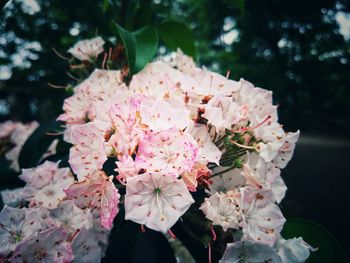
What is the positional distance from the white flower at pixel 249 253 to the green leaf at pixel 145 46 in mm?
485

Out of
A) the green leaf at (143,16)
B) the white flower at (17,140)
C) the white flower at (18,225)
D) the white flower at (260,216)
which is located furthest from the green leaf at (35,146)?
the white flower at (260,216)

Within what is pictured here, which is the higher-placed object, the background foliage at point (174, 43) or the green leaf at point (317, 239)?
the background foliage at point (174, 43)

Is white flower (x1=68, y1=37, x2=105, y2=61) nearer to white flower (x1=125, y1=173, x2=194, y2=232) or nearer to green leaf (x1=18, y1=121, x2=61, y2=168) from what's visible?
green leaf (x1=18, y1=121, x2=61, y2=168)

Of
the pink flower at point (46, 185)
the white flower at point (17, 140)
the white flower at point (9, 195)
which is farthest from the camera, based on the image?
the white flower at point (17, 140)

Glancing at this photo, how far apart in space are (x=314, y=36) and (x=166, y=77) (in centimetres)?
97

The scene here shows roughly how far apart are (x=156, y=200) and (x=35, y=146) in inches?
24.5

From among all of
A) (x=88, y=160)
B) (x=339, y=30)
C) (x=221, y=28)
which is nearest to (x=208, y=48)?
(x=221, y=28)

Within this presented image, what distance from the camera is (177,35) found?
1.10 meters

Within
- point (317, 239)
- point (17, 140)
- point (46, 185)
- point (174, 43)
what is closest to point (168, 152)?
point (46, 185)

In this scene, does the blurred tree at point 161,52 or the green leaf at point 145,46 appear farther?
the blurred tree at point 161,52

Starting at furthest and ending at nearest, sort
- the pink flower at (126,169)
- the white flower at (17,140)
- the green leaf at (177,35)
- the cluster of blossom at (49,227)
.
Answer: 1. the white flower at (17,140)
2. the green leaf at (177,35)
3. the cluster of blossom at (49,227)
4. the pink flower at (126,169)

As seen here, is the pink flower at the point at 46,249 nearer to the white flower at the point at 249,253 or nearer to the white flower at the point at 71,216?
the white flower at the point at 71,216

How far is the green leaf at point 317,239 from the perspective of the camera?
770mm

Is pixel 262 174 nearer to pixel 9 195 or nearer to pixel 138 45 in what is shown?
pixel 138 45
